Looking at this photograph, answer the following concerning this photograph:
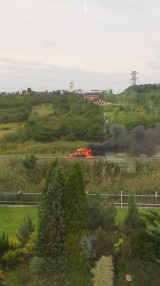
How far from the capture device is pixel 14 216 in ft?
42.3

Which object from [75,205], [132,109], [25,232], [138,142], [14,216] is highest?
[75,205]

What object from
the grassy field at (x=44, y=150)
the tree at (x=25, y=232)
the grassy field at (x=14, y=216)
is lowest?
the grassy field at (x=44, y=150)

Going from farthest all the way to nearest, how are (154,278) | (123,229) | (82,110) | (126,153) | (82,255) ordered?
(82,110)
(126,153)
(123,229)
(82,255)
(154,278)

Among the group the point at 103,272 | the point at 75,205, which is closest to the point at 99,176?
the point at 75,205

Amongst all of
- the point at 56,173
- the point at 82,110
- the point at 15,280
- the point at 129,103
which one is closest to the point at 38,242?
the point at 15,280

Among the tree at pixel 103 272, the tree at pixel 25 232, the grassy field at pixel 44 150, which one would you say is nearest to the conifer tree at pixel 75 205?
the tree at pixel 103 272

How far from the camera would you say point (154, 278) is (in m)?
7.09

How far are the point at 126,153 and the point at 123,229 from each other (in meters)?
11.0

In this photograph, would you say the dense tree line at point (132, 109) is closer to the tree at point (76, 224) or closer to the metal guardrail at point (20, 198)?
the metal guardrail at point (20, 198)

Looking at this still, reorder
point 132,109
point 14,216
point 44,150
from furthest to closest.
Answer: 1. point 132,109
2. point 44,150
3. point 14,216

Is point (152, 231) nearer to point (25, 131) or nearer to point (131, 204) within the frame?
point (131, 204)

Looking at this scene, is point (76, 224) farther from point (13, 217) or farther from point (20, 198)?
point (20, 198)

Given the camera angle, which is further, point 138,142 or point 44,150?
point 44,150

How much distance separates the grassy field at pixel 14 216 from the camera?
1165 cm
